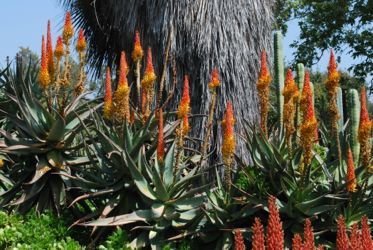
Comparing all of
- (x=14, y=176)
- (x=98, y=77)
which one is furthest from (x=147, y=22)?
(x=14, y=176)

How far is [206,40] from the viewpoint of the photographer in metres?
9.55

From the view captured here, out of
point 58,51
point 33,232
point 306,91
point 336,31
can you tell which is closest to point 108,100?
point 58,51

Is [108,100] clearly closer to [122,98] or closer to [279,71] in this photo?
[122,98]

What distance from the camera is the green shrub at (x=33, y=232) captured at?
16.6 ft

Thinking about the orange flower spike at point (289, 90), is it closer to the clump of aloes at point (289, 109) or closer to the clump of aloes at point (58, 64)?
the clump of aloes at point (289, 109)

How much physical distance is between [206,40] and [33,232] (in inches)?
201

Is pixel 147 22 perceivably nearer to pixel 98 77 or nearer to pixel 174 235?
pixel 98 77

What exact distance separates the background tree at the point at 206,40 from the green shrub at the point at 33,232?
14.1 feet

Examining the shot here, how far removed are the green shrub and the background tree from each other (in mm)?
4300

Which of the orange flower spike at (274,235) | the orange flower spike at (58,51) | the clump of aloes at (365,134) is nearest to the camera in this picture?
the orange flower spike at (274,235)

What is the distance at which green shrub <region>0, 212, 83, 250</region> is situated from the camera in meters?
5.05

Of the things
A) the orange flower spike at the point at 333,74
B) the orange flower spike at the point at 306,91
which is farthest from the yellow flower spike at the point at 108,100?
the orange flower spike at the point at 333,74

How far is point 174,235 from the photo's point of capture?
5.09 m

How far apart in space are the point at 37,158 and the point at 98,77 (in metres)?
5.72
